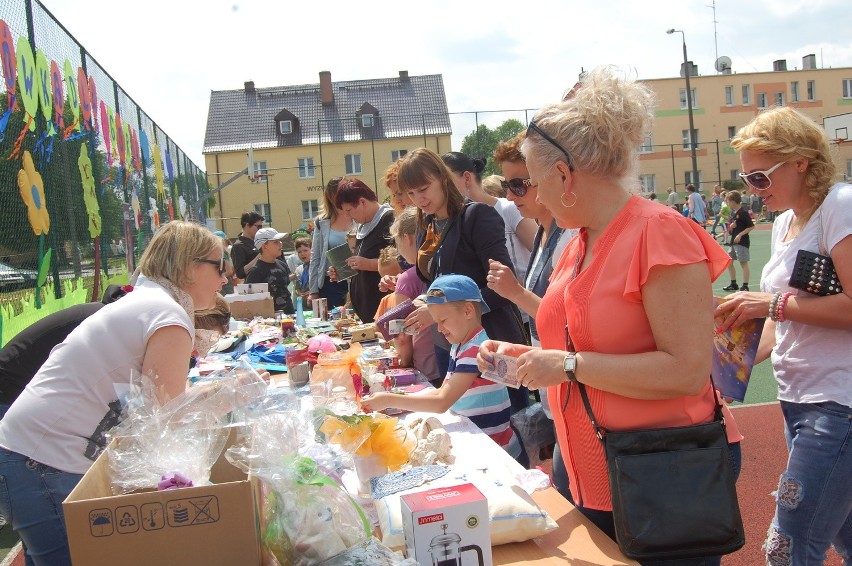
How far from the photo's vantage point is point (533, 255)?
2.88 metres

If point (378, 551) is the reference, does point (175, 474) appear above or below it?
above

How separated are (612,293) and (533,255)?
1424 millimetres

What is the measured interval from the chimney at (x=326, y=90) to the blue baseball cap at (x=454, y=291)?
4197 cm

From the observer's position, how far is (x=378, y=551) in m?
1.27

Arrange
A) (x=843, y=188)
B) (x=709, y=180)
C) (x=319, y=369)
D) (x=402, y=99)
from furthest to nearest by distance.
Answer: (x=402, y=99) → (x=709, y=180) → (x=319, y=369) → (x=843, y=188)

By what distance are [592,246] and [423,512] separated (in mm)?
729

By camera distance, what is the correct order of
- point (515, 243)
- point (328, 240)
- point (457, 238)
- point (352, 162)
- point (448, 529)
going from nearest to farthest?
point (448, 529) < point (457, 238) < point (515, 243) < point (328, 240) < point (352, 162)

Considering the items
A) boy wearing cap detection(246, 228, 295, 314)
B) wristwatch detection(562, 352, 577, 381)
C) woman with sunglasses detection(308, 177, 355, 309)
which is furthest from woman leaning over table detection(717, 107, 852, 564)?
boy wearing cap detection(246, 228, 295, 314)

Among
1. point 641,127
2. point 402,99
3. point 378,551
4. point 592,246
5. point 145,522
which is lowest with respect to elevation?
point 378,551

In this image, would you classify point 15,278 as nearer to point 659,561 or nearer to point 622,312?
point 622,312

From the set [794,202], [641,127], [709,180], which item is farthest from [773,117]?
[709,180]

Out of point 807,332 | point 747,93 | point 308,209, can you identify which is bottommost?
point 807,332

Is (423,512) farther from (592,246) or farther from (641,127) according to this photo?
(641,127)

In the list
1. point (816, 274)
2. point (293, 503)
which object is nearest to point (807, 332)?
point (816, 274)
